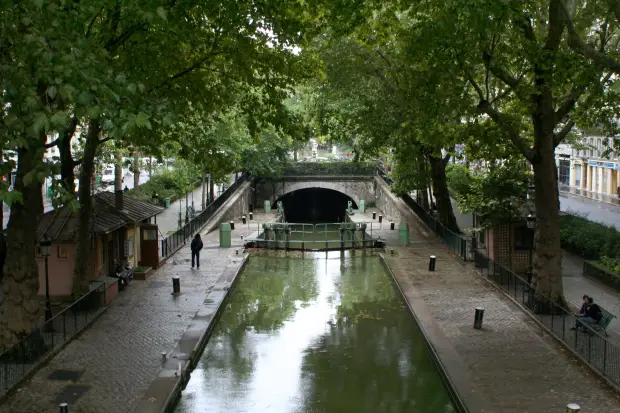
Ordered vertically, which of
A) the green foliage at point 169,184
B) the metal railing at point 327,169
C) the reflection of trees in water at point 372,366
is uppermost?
the metal railing at point 327,169

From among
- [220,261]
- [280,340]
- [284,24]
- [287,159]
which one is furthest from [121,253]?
[287,159]

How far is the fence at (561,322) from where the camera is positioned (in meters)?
16.2

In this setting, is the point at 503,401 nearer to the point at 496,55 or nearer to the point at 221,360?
the point at 221,360

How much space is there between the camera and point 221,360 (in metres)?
18.7

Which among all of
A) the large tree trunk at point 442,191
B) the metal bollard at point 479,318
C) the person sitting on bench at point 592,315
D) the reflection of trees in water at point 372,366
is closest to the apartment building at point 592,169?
the large tree trunk at point 442,191

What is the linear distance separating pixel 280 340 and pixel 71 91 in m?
12.2

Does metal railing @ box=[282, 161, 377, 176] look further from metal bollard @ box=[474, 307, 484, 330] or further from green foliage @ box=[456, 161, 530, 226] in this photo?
metal bollard @ box=[474, 307, 484, 330]

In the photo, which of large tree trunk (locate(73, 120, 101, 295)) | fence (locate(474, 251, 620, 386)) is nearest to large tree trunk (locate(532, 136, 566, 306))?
fence (locate(474, 251, 620, 386))

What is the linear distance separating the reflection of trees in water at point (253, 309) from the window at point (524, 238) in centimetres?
781

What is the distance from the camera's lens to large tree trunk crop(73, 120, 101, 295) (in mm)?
21141

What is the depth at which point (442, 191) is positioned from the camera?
37188 millimetres

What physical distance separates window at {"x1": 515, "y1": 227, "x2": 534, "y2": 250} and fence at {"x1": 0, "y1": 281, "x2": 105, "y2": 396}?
14.9m

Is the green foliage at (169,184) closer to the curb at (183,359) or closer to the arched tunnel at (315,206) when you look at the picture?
the arched tunnel at (315,206)

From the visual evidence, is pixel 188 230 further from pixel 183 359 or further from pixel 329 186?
pixel 329 186
